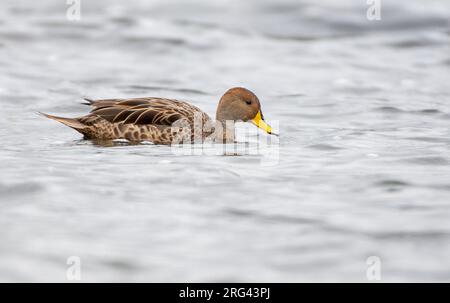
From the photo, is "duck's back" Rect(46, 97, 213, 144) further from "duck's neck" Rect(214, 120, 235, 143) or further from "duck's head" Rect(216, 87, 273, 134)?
"duck's head" Rect(216, 87, 273, 134)

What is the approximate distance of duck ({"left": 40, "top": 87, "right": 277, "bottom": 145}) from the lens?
1045cm

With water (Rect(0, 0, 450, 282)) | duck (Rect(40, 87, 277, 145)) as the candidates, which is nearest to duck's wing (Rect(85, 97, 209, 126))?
duck (Rect(40, 87, 277, 145))

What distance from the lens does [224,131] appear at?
10.8 metres

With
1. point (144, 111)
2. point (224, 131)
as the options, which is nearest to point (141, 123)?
point (144, 111)

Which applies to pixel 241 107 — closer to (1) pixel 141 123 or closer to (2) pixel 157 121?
(2) pixel 157 121

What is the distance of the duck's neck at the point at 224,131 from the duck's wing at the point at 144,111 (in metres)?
0.20

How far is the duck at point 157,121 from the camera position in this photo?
10453 millimetres

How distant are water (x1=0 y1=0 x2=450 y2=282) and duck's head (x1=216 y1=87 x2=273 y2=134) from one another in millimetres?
533

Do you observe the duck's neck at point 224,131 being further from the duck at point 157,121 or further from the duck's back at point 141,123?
the duck's back at point 141,123

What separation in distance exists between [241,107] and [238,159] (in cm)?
108

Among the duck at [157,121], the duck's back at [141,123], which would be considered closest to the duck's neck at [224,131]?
the duck at [157,121]

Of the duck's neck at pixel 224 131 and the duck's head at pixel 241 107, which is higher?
the duck's head at pixel 241 107
